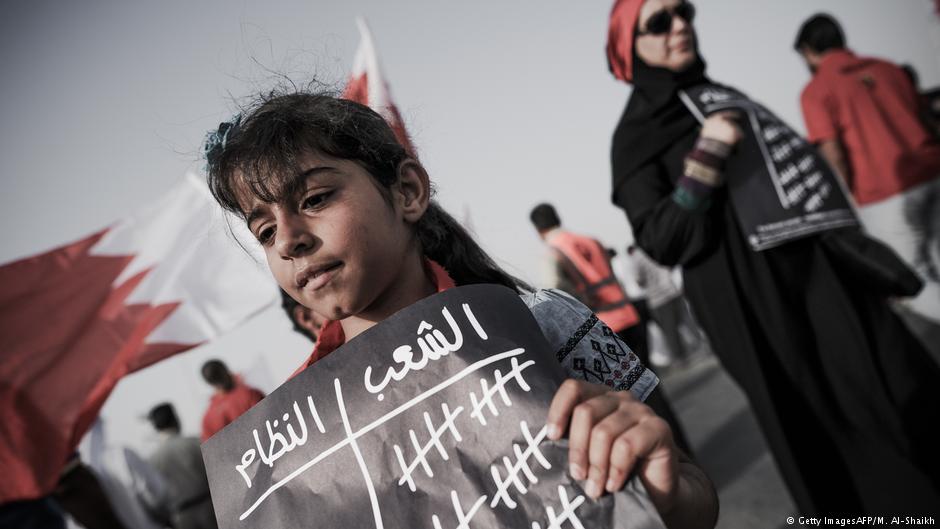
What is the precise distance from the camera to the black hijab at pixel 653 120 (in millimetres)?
2615

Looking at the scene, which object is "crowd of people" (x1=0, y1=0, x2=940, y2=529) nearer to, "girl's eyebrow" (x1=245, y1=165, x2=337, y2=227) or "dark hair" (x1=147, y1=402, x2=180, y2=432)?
"girl's eyebrow" (x1=245, y1=165, x2=337, y2=227)

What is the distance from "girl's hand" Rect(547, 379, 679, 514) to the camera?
0.78 m

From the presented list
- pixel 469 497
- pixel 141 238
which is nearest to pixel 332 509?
pixel 469 497

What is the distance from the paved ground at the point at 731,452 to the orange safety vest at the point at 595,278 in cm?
111

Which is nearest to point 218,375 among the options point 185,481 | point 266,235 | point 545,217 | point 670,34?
point 185,481

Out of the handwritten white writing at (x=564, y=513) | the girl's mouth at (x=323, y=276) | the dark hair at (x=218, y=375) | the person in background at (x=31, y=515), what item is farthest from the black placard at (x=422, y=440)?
the dark hair at (x=218, y=375)

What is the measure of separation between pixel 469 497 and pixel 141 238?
4456 millimetres

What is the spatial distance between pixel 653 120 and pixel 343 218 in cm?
191

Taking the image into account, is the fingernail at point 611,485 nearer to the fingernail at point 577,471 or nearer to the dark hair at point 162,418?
the fingernail at point 577,471

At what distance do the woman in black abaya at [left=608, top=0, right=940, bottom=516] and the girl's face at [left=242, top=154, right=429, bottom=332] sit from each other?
4.96 ft

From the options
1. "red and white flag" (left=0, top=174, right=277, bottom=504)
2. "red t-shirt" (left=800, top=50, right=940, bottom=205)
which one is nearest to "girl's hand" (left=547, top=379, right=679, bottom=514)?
"red and white flag" (left=0, top=174, right=277, bottom=504)

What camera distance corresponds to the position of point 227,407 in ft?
15.0

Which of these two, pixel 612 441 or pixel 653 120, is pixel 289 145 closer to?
pixel 612 441

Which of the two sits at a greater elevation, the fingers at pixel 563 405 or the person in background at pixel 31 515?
the fingers at pixel 563 405
